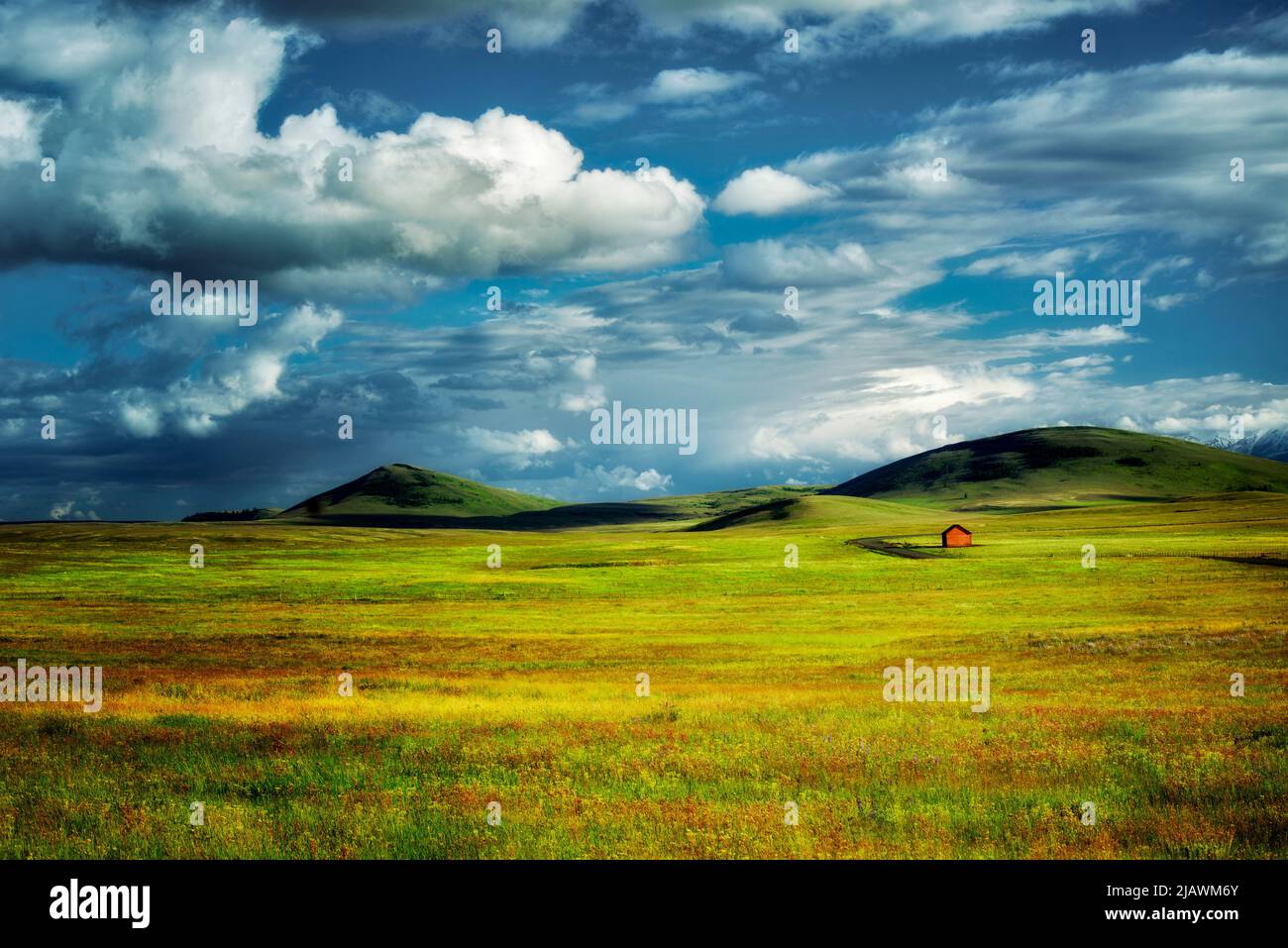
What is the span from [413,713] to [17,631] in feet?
136

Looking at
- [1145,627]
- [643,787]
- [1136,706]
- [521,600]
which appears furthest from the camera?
[521,600]

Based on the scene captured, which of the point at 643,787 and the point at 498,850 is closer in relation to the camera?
the point at 498,850

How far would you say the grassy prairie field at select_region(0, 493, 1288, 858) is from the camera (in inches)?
509

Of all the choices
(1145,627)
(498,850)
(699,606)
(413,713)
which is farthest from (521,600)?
(498,850)

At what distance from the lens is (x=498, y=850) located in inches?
481

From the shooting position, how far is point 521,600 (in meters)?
80.4

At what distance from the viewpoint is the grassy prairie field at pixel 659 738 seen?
42.4 ft

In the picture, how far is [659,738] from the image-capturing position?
65.4 ft
